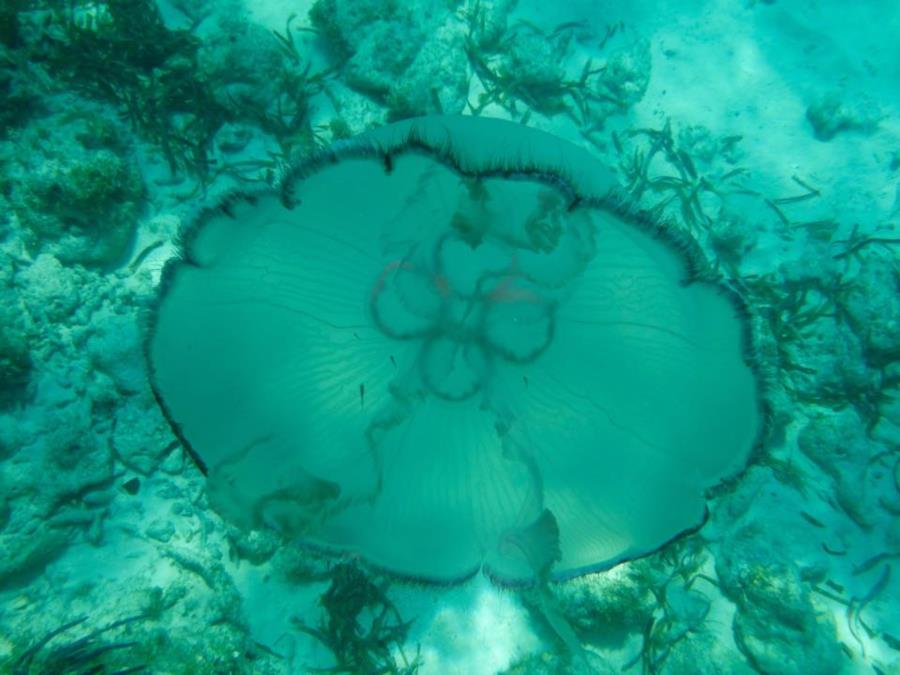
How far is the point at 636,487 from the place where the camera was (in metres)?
3.60

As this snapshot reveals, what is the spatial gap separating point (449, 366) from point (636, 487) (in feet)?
4.78

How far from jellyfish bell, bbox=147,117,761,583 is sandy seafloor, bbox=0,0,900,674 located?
357 millimetres

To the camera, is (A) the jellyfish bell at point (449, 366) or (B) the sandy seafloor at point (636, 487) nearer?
(A) the jellyfish bell at point (449, 366)

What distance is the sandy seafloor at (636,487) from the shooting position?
4.16 metres

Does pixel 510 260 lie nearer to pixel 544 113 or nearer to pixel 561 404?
pixel 561 404

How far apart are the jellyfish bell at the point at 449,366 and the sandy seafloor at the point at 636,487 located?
1.17ft

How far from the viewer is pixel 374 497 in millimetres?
3613

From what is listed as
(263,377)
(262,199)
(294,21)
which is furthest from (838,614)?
(294,21)

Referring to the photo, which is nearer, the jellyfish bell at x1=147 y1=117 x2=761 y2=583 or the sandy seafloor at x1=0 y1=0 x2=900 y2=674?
the jellyfish bell at x1=147 y1=117 x2=761 y2=583

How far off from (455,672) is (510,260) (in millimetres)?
3240

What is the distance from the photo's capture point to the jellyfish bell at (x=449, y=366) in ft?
10.7

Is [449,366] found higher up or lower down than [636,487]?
higher up

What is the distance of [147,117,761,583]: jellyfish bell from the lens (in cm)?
326

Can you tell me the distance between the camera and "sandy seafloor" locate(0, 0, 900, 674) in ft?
13.6
